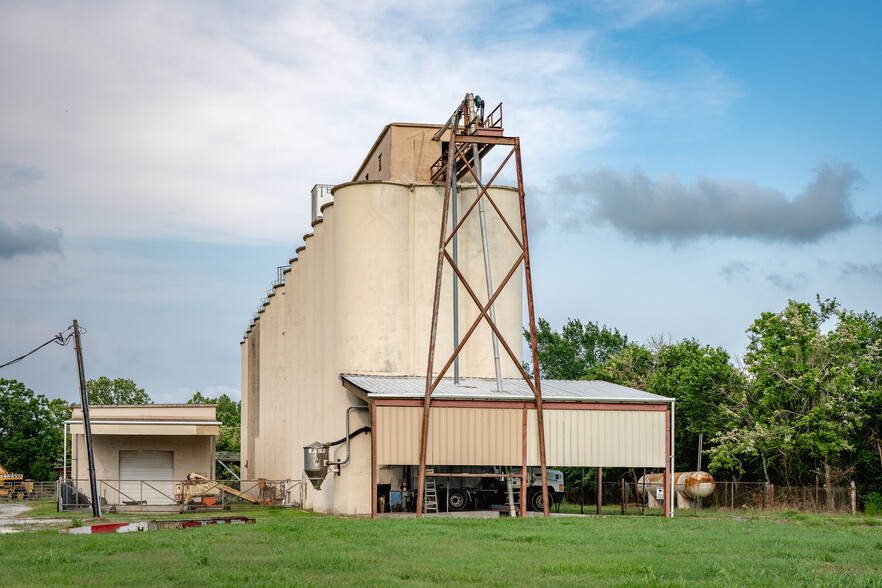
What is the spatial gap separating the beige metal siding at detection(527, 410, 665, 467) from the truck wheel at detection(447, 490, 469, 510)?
401cm

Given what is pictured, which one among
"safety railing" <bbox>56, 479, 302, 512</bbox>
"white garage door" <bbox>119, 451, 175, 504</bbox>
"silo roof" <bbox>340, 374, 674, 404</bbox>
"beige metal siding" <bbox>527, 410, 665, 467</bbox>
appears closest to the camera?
"silo roof" <bbox>340, 374, 674, 404</bbox>

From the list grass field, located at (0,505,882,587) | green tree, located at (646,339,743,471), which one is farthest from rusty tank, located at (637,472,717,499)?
grass field, located at (0,505,882,587)

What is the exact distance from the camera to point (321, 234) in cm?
4703

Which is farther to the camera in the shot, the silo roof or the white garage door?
the white garage door

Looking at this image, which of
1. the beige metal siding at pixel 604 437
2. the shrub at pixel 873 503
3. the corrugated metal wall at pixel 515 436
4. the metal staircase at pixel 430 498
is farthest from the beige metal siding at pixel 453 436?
the shrub at pixel 873 503

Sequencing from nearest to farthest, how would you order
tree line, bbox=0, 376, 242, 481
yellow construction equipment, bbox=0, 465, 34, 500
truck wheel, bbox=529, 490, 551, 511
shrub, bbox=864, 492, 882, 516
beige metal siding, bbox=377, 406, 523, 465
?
beige metal siding, bbox=377, 406, 523, 465 < truck wheel, bbox=529, 490, 551, 511 < shrub, bbox=864, 492, 882, 516 < yellow construction equipment, bbox=0, 465, 34, 500 < tree line, bbox=0, 376, 242, 481

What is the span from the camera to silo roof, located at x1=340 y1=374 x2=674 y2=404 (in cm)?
3557

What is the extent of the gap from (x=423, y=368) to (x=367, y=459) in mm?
5173

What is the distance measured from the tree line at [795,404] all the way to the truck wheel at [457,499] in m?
15.0

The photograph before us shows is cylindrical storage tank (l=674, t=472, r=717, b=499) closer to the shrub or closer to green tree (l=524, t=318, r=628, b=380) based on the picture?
the shrub

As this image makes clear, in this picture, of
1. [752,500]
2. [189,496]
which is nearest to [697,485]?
[752,500]

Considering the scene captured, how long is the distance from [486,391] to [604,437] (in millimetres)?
4699

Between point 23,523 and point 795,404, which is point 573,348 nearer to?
point 795,404

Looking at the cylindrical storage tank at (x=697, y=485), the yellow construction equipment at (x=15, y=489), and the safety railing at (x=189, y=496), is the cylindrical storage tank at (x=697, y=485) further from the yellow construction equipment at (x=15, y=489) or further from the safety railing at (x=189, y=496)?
the yellow construction equipment at (x=15, y=489)
